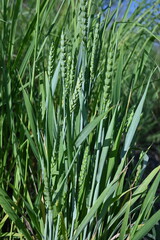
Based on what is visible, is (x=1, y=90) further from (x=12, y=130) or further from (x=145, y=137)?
(x=145, y=137)

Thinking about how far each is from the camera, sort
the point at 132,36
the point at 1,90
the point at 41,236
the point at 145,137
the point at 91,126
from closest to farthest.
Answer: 1. the point at 91,126
2. the point at 41,236
3. the point at 1,90
4. the point at 132,36
5. the point at 145,137

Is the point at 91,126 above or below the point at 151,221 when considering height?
above

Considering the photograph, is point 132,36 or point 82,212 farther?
point 132,36

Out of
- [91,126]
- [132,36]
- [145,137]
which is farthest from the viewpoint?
[145,137]

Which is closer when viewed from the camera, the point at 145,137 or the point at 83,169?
the point at 83,169

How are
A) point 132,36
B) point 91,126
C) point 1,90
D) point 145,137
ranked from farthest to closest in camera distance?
point 145,137, point 132,36, point 1,90, point 91,126

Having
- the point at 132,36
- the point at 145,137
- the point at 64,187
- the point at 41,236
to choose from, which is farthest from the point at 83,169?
the point at 145,137

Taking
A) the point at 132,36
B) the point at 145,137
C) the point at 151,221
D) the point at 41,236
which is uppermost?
the point at 132,36

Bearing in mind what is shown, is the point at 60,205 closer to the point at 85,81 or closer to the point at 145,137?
the point at 85,81

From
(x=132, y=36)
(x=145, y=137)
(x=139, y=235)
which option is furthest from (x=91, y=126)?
(x=145, y=137)
